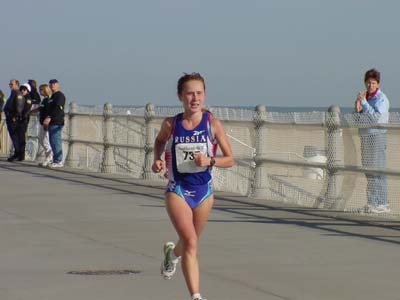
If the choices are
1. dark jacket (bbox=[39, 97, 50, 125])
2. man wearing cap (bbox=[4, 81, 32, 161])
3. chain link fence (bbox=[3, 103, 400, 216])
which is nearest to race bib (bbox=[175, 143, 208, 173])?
chain link fence (bbox=[3, 103, 400, 216])

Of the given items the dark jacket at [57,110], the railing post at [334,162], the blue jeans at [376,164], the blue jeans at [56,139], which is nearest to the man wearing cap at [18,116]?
the blue jeans at [56,139]

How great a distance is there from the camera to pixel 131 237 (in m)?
13.5

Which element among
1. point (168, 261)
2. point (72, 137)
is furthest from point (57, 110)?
point (168, 261)

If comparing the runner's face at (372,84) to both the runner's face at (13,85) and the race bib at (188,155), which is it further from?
the runner's face at (13,85)

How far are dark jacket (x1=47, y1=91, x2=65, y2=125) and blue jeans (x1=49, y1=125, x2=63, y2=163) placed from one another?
0.40 feet

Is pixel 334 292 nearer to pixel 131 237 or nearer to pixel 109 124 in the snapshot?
pixel 131 237

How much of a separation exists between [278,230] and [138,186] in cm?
745

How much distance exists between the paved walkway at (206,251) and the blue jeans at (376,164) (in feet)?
1.70

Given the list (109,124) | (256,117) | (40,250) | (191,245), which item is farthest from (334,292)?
(109,124)

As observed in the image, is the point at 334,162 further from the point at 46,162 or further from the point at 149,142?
the point at 46,162

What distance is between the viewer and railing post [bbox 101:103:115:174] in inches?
996

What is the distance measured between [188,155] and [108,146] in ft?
54.2

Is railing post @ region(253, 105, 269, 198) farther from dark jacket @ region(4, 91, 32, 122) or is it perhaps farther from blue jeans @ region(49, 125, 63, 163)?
dark jacket @ region(4, 91, 32, 122)

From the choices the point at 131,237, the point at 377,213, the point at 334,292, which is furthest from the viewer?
the point at 377,213
